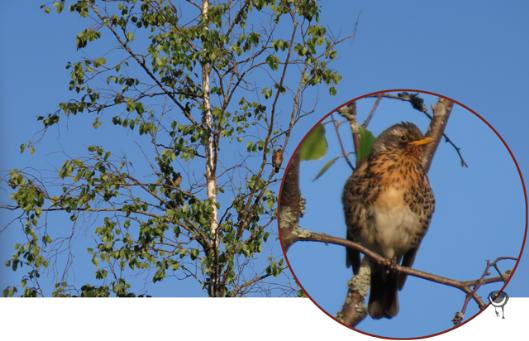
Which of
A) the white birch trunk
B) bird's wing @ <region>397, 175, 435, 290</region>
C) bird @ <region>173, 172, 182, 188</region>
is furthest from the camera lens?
bird @ <region>173, 172, 182, 188</region>

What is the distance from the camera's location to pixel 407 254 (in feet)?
→ 7.15

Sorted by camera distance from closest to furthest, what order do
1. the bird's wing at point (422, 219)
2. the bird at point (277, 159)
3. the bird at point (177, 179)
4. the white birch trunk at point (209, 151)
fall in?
the bird's wing at point (422, 219) < the bird at point (277, 159) < the white birch trunk at point (209, 151) < the bird at point (177, 179)

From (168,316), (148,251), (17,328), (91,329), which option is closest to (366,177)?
A: (168,316)

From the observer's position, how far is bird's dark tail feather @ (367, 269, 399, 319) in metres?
2.16

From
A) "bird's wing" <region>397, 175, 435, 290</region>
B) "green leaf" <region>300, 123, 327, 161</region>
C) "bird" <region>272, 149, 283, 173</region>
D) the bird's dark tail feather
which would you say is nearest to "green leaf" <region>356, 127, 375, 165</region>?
"green leaf" <region>300, 123, 327, 161</region>

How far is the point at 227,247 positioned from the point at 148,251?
0.58 m

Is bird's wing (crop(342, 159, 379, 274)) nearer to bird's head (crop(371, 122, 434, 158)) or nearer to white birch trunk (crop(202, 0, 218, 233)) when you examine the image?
bird's head (crop(371, 122, 434, 158))

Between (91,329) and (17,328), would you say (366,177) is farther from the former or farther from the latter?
(17,328)

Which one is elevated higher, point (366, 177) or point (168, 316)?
point (366, 177)

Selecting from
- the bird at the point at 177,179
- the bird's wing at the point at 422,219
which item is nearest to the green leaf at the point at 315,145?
the bird's wing at the point at 422,219

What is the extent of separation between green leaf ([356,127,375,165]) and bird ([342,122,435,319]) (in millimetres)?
16

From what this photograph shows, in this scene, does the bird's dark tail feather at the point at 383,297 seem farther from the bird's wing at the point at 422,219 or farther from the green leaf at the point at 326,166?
the green leaf at the point at 326,166

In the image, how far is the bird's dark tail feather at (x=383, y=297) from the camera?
7.09ft

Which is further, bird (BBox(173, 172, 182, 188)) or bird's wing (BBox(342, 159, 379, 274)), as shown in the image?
bird (BBox(173, 172, 182, 188))
